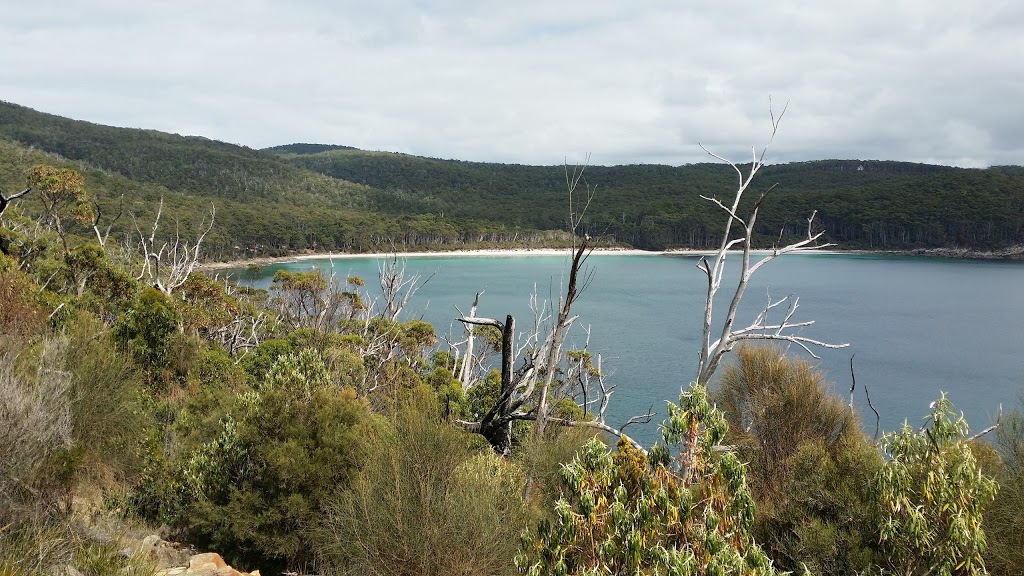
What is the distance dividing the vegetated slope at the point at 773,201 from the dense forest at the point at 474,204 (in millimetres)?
312

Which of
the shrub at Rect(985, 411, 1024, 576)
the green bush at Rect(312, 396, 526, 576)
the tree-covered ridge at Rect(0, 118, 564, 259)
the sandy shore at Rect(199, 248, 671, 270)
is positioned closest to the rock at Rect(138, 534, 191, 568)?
the green bush at Rect(312, 396, 526, 576)

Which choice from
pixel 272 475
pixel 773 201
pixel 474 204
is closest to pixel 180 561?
pixel 272 475

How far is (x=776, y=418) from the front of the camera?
12.1 m

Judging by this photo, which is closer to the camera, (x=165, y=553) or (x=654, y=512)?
(x=654, y=512)

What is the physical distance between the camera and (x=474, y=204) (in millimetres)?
164000

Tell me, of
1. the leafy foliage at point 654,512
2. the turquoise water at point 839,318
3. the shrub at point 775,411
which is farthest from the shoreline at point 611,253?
the leafy foliage at point 654,512

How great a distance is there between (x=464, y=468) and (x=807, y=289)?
254ft

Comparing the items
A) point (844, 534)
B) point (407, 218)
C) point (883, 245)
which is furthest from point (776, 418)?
point (883, 245)

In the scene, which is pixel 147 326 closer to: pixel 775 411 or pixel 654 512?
pixel 775 411

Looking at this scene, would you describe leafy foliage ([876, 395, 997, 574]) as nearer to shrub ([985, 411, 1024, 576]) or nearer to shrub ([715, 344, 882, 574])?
shrub ([715, 344, 882, 574])

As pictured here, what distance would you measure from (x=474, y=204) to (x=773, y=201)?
72.3 metres

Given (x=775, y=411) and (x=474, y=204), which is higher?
(x=474, y=204)

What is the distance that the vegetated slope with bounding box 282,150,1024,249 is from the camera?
11581cm

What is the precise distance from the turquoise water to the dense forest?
34.6 feet
